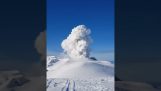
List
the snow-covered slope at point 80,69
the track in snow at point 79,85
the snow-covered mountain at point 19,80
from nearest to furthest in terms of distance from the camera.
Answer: the snow-covered mountain at point 19,80
the track in snow at point 79,85
the snow-covered slope at point 80,69

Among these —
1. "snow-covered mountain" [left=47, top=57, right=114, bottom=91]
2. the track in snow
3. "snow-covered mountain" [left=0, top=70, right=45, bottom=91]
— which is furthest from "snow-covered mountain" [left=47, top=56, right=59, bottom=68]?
"snow-covered mountain" [left=0, top=70, right=45, bottom=91]

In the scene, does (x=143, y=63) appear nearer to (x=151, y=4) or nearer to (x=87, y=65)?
(x=151, y=4)

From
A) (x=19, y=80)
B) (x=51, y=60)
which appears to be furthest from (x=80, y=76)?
(x=19, y=80)

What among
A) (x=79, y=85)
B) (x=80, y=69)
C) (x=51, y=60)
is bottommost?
(x=79, y=85)

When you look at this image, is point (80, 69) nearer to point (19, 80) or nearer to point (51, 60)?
point (51, 60)

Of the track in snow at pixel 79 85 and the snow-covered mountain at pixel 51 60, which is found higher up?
the snow-covered mountain at pixel 51 60

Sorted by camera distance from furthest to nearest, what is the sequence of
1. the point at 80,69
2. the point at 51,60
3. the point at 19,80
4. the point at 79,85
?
the point at 80,69, the point at 51,60, the point at 79,85, the point at 19,80

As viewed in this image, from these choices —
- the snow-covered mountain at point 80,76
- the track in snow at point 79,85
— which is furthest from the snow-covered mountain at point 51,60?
the track in snow at point 79,85

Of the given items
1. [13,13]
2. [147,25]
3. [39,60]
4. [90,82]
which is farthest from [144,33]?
[13,13]

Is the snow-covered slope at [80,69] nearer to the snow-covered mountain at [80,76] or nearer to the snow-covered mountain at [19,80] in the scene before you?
the snow-covered mountain at [80,76]

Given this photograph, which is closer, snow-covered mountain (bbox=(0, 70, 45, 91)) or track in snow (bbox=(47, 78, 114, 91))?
snow-covered mountain (bbox=(0, 70, 45, 91))

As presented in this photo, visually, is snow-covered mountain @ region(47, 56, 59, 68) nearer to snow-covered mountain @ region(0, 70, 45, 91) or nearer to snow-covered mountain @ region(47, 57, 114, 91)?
snow-covered mountain @ region(47, 57, 114, 91)
